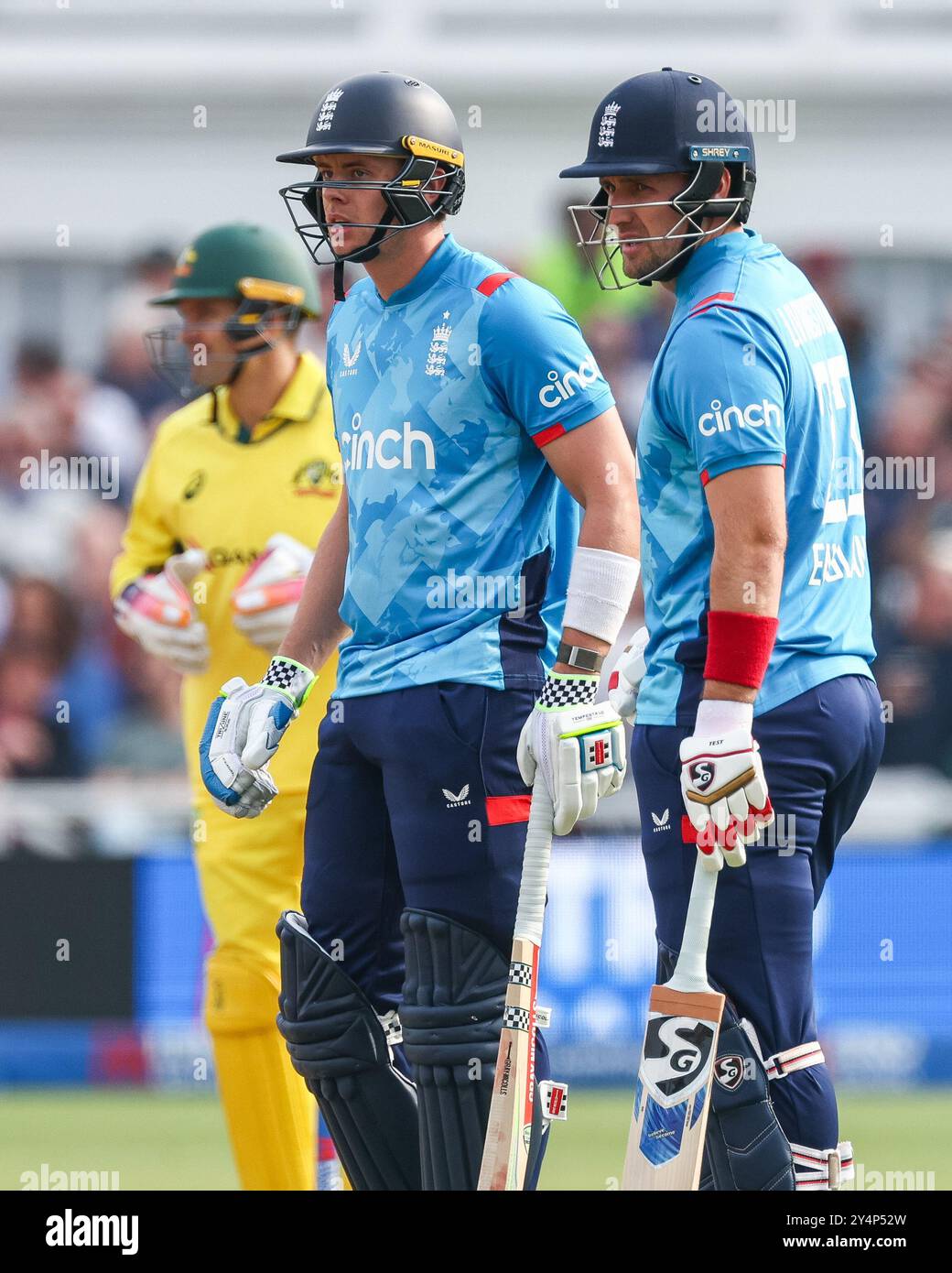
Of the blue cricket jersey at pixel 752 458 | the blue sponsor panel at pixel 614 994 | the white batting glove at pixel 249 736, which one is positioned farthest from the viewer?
the blue sponsor panel at pixel 614 994

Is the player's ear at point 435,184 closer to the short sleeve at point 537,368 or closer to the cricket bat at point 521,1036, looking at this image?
the short sleeve at point 537,368

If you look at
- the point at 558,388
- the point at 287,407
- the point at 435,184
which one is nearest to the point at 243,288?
the point at 287,407

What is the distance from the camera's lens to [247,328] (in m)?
6.01

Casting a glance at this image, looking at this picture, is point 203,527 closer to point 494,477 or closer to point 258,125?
point 494,477

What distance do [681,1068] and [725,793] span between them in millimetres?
528

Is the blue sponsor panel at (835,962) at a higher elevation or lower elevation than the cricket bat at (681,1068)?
lower

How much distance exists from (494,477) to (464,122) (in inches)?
438

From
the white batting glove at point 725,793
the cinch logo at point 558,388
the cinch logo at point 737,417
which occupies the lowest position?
the white batting glove at point 725,793

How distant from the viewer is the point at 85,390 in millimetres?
11500

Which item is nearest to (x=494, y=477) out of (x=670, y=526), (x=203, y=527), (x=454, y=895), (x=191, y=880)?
(x=670, y=526)

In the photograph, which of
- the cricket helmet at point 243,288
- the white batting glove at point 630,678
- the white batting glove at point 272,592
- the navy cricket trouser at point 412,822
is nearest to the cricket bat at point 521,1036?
the navy cricket trouser at point 412,822

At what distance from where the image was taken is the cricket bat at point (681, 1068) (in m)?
4.02

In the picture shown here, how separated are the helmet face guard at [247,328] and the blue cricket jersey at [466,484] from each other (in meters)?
1.42

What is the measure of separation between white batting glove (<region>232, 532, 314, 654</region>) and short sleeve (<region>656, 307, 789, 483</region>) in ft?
5.68
